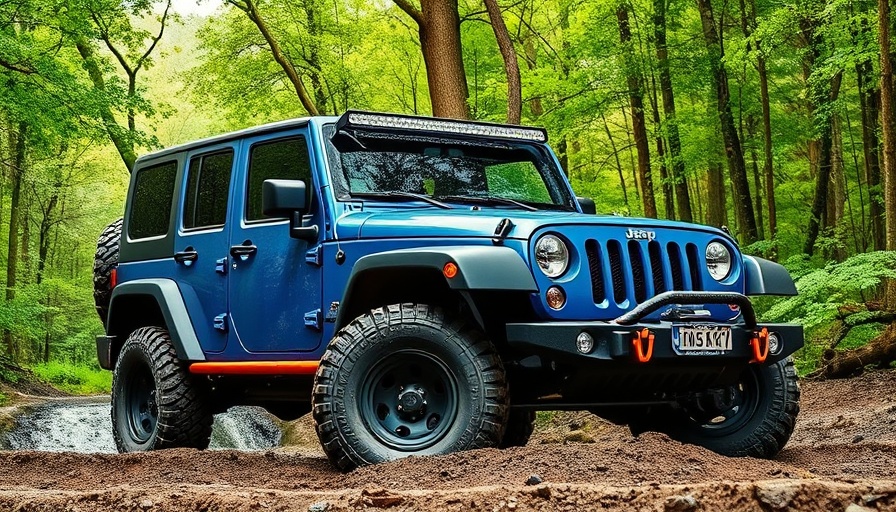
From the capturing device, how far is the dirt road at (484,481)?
11.3 feet

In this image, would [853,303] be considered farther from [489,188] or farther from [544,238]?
[544,238]

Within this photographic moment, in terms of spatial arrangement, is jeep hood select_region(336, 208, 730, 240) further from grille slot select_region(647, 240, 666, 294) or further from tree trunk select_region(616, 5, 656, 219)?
tree trunk select_region(616, 5, 656, 219)

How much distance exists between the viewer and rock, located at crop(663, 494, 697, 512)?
3.35 meters

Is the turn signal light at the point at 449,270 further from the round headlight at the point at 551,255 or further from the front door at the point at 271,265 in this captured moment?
the front door at the point at 271,265

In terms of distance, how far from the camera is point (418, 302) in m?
5.46

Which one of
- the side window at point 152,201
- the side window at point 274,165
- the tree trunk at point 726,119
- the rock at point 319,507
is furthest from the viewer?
the tree trunk at point 726,119

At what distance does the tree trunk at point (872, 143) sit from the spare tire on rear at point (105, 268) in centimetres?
1463

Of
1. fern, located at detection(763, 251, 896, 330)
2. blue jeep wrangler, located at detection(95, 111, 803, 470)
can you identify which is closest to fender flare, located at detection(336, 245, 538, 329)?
blue jeep wrangler, located at detection(95, 111, 803, 470)

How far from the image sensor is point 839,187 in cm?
2373

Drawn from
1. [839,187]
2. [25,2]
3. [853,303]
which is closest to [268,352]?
[853,303]

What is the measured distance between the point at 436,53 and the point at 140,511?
10.0 meters

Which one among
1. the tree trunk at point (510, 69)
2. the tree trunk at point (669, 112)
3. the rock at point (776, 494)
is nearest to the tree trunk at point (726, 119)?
the tree trunk at point (669, 112)

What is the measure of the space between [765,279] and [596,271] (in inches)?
49.9

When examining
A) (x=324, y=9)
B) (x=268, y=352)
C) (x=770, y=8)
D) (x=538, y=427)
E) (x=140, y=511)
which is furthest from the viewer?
(x=324, y=9)
